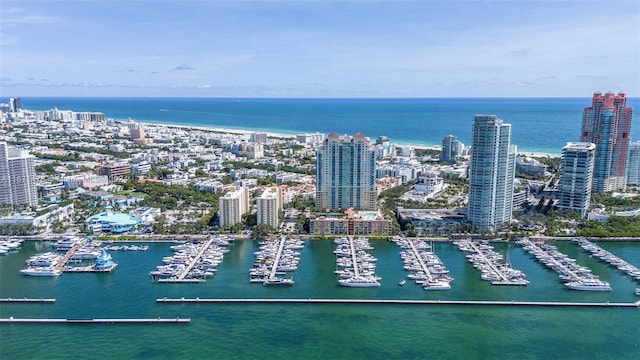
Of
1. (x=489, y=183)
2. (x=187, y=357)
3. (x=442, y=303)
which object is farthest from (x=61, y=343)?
(x=489, y=183)

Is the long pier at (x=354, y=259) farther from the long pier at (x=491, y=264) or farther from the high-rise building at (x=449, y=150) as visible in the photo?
the high-rise building at (x=449, y=150)

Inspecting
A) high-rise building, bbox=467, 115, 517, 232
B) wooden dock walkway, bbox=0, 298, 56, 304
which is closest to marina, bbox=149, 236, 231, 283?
wooden dock walkway, bbox=0, 298, 56, 304

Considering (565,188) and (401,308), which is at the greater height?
(565,188)

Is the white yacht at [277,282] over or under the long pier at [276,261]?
under

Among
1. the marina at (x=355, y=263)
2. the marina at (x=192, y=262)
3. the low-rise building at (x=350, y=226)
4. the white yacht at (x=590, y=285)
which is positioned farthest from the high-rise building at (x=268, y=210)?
the white yacht at (x=590, y=285)

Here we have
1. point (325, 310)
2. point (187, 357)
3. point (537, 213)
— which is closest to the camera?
point (187, 357)

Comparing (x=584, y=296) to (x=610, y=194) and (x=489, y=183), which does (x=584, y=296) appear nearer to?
(x=489, y=183)
